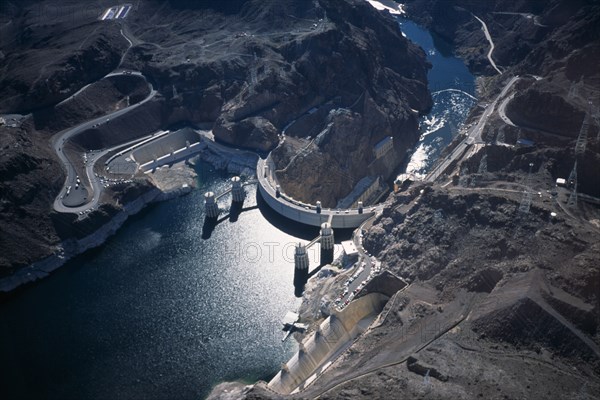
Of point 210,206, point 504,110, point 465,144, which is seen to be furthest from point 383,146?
point 210,206

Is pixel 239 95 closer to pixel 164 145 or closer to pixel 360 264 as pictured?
pixel 164 145

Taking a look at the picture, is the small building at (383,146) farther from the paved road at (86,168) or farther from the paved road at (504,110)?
the paved road at (86,168)

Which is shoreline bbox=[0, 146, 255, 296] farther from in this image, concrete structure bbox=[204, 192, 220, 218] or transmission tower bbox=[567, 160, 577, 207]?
transmission tower bbox=[567, 160, 577, 207]

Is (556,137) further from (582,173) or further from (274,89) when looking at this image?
(274,89)

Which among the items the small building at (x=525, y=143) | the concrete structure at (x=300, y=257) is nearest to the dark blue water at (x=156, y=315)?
the concrete structure at (x=300, y=257)

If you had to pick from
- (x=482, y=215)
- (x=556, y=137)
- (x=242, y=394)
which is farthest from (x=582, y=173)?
(x=242, y=394)
